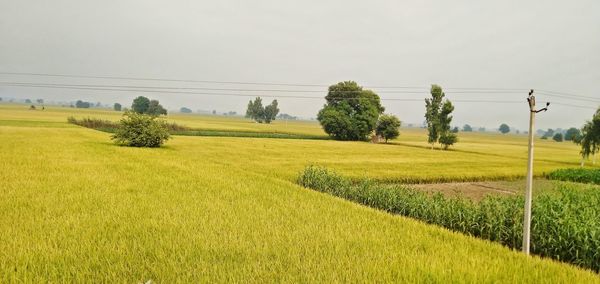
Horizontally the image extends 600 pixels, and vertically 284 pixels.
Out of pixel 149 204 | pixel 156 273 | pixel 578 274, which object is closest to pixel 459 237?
pixel 578 274

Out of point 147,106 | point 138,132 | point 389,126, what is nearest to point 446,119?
point 389,126

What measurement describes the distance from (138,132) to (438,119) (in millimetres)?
49717

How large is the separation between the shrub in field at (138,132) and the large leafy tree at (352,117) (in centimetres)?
4694

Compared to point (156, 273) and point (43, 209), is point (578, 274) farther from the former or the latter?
point (43, 209)

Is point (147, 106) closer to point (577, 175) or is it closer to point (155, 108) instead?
point (155, 108)

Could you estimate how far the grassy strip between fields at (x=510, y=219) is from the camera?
31.7 ft

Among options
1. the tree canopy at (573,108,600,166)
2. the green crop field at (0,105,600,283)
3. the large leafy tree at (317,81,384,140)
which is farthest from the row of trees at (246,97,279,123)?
the green crop field at (0,105,600,283)

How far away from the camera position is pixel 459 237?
10398 mm

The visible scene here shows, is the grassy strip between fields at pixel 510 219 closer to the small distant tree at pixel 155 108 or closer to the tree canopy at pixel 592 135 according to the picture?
the tree canopy at pixel 592 135

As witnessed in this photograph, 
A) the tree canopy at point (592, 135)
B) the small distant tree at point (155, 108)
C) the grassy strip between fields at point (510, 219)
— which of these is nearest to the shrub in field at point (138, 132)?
the grassy strip between fields at point (510, 219)

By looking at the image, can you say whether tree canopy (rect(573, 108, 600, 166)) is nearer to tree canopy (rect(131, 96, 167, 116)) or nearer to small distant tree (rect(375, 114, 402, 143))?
small distant tree (rect(375, 114, 402, 143))

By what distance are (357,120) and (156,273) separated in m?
77.9

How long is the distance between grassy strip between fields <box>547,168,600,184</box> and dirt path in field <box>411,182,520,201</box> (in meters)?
9.06

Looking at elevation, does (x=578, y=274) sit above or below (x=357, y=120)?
below
